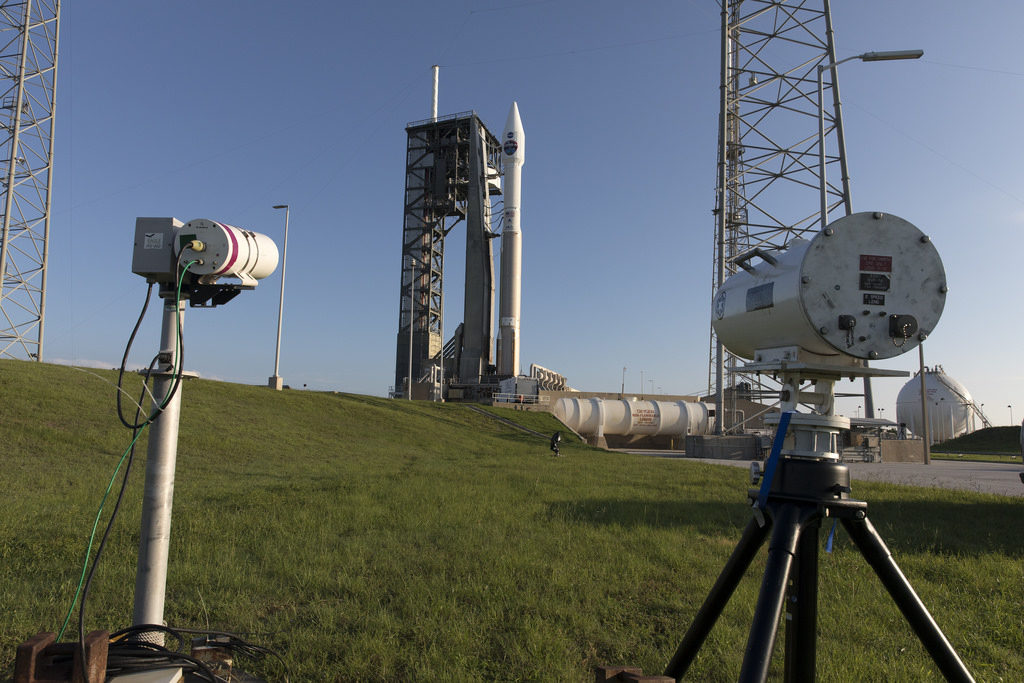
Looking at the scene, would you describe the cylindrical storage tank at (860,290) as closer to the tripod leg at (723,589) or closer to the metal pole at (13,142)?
the tripod leg at (723,589)

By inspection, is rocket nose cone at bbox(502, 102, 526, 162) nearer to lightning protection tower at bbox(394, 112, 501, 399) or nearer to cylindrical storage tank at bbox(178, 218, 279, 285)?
lightning protection tower at bbox(394, 112, 501, 399)

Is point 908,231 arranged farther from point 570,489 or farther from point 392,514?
point 570,489

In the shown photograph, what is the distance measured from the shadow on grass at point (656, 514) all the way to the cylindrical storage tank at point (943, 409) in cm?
6064

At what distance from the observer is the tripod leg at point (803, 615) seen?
201 centimetres

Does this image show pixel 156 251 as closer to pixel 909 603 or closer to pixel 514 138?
pixel 909 603

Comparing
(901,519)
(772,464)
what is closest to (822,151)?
(901,519)

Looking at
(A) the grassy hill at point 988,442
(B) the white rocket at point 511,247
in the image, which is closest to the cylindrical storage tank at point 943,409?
(A) the grassy hill at point 988,442

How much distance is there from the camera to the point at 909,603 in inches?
78.6

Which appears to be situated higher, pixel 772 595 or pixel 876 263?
pixel 876 263

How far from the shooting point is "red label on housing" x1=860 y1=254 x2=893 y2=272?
232cm

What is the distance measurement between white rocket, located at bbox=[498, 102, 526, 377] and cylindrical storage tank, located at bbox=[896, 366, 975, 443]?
41.3 metres

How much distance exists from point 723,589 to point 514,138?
140 feet

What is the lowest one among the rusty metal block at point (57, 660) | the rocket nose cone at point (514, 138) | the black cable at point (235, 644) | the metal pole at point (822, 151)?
the black cable at point (235, 644)

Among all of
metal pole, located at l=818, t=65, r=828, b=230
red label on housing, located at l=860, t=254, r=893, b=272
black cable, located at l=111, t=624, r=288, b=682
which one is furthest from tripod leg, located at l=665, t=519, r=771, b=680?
metal pole, located at l=818, t=65, r=828, b=230
